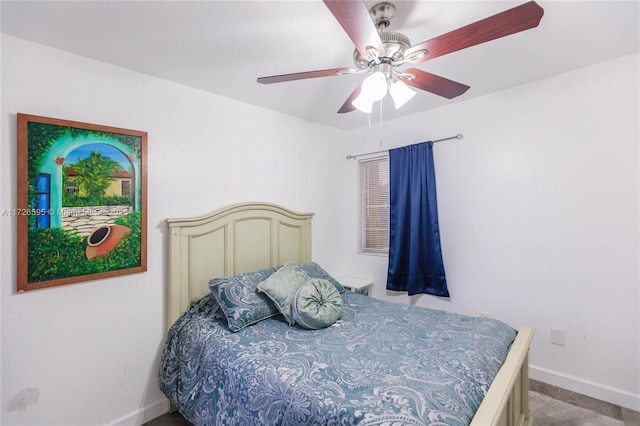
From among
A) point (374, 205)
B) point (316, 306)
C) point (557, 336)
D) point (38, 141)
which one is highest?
point (38, 141)

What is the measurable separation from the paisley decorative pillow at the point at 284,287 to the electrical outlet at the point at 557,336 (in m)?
1.94

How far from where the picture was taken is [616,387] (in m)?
2.10

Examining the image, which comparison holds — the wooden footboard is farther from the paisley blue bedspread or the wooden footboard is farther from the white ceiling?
the white ceiling

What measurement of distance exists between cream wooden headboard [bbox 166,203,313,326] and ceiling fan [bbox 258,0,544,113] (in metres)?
1.29

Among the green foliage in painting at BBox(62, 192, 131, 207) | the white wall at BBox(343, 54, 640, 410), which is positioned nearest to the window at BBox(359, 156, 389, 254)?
the white wall at BBox(343, 54, 640, 410)

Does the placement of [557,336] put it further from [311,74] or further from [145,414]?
[145,414]

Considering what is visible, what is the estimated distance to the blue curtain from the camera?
2.89 meters

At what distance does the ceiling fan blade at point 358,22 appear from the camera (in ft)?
3.40

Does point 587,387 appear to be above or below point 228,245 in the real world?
below

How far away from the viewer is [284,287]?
2.12 m

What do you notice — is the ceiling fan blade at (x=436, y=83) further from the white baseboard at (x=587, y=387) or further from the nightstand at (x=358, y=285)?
the white baseboard at (x=587, y=387)

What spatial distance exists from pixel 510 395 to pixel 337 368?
0.88 metres

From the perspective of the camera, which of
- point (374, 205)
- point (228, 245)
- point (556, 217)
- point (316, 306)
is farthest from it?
point (374, 205)

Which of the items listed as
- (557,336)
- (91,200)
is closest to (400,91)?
(91,200)
